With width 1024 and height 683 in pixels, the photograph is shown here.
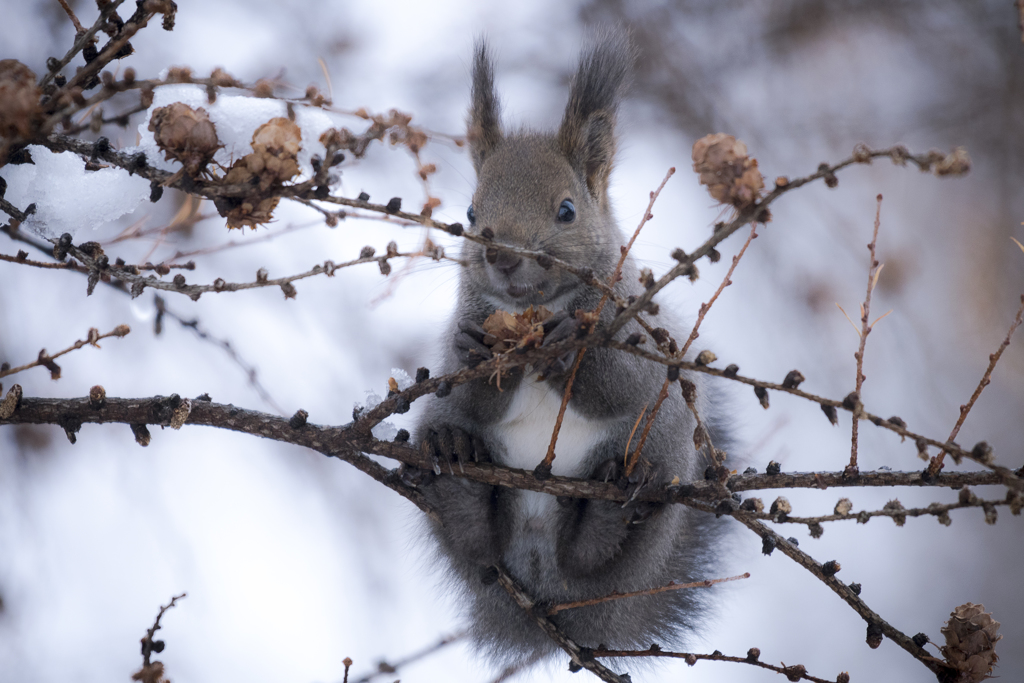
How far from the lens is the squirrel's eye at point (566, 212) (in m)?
3.07

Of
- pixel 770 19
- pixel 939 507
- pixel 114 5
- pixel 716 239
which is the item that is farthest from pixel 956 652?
pixel 770 19

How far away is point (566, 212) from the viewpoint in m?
3.08

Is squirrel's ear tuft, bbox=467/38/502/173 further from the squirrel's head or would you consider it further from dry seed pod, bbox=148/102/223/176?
dry seed pod, bbox=148/102/223/176

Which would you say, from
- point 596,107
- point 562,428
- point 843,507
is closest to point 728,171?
point 843,507

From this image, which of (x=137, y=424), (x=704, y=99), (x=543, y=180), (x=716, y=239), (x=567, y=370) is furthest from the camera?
(x=704, y=99)

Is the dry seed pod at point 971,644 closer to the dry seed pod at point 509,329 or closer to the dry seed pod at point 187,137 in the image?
the dry seed pod at point 509,329

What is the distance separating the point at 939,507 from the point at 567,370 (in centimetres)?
115

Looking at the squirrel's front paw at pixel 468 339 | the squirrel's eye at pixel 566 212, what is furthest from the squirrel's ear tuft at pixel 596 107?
the squirrel's front paw at pixel 468 339

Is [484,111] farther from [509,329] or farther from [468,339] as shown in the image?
[509,329]

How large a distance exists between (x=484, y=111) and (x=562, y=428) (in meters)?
1.38

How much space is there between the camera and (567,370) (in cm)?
254

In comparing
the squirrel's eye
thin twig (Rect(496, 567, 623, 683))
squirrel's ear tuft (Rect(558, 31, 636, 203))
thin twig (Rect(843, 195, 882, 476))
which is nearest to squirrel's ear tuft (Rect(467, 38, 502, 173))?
squirrel's ear tuft (Rect(558, 31, 636, 203))

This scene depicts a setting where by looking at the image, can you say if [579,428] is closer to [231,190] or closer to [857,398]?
[857,398]

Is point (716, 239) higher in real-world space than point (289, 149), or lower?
lower
